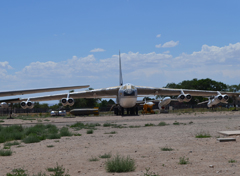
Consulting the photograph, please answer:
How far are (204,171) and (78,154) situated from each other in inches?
173

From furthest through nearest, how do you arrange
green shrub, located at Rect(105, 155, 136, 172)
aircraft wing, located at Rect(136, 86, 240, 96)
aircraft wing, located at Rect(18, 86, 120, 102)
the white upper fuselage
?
aircraft wing, located at Rect(136, 86, 240, 96) → aircraft wing, located at Rect(18, 86, 120, 102) → the white upper fuselage → green shrub, located at Rect(105, 155, 136, 172)

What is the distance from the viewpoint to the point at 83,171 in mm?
6969

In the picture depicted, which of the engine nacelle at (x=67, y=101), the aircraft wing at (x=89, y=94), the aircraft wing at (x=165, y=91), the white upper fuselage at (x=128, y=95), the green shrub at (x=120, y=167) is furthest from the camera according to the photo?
the aircraft wing at (x=165, y=91)

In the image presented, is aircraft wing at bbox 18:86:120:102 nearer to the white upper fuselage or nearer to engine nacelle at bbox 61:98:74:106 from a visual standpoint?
engine nacelle at bbox 61:98:74:106

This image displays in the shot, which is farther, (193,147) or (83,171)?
(193,147)

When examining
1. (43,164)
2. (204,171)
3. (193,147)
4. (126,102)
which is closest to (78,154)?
(43,164)

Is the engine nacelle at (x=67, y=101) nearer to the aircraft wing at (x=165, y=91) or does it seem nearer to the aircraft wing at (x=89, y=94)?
the aircraft wing at (x=89, y=94)

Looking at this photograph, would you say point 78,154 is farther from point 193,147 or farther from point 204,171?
point 204,171

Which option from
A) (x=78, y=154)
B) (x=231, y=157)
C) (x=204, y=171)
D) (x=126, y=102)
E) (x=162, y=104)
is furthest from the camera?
(x=162, y=104)

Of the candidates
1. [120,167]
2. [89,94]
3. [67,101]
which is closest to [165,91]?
[89,94]

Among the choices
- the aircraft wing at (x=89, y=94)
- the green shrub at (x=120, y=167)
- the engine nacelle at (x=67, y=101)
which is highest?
the aircraft wing at (x=89, y=94)

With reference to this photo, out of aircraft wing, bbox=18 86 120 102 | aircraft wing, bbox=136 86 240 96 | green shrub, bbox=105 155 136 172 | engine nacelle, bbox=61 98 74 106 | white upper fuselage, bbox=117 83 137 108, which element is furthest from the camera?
aircraft wing, bbox=136 86 240 96

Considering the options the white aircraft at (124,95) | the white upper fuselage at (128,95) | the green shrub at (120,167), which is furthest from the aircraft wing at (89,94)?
the green shrub at (120,167)

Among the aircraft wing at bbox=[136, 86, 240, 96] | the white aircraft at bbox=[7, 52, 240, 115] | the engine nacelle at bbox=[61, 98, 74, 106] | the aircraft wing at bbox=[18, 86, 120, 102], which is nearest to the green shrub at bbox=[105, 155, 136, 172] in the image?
the white aircraft at bbox=[7, 52, 240, 115]
